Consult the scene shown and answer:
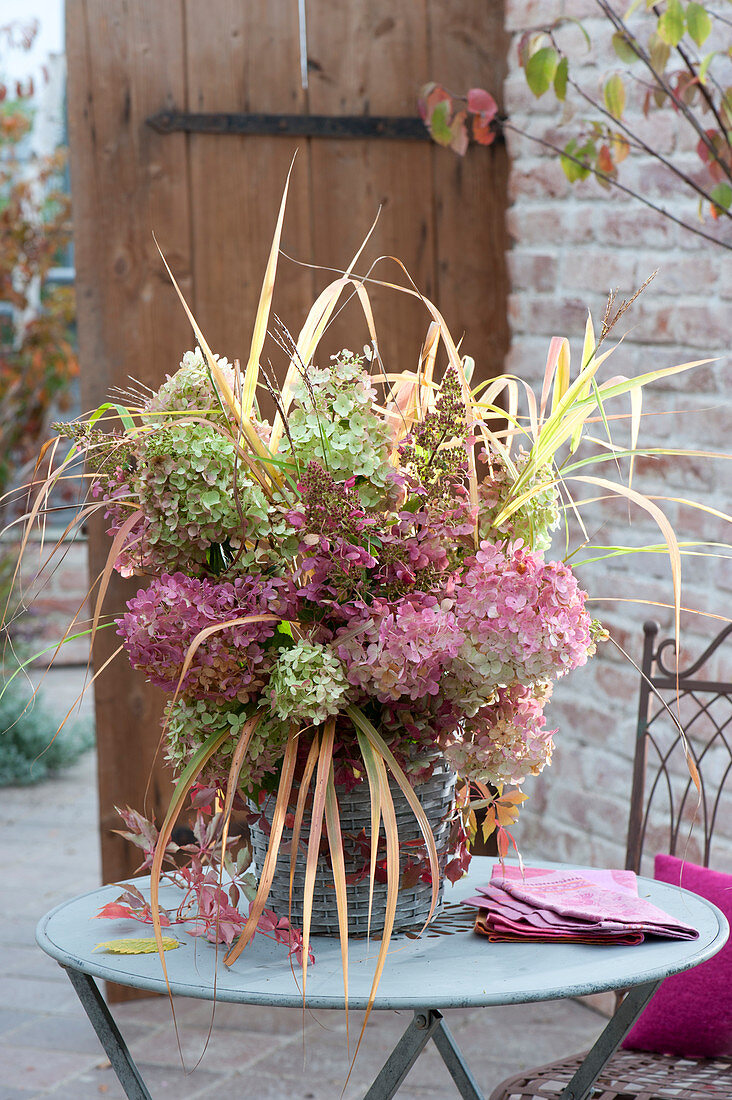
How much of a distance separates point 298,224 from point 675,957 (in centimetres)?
Answer: 192

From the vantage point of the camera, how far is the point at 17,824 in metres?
4.26

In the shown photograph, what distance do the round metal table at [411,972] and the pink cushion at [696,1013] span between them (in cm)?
26

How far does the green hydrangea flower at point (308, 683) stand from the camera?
4.00 ft

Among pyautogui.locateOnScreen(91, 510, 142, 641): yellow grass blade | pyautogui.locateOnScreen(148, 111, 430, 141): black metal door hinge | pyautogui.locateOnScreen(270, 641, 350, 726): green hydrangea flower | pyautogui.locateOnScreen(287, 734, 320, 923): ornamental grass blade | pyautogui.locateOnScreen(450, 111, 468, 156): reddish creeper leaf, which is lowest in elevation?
pyautogui.locateOnScreen(287, 734, 320, 923): ornamental grass blade

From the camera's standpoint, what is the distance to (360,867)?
132 cm

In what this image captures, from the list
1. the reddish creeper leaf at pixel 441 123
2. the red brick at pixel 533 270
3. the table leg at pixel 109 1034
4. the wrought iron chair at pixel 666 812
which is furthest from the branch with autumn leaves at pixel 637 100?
the table leg at pixel 109 1034

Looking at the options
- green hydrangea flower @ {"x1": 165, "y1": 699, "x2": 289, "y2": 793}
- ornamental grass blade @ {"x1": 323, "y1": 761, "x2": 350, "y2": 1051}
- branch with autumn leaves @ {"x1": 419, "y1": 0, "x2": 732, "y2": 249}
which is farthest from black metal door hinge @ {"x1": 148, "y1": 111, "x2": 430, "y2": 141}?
ornamental grass blade @ {"x1": 323, "y1": 761, "x2": 350, "y2": 1051}

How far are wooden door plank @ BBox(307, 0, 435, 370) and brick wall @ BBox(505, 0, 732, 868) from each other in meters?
0.22

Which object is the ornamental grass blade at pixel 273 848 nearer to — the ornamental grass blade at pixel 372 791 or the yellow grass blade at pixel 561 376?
the ornamental grass blade at pixel 372 791

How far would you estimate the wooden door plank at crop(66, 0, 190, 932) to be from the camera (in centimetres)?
260

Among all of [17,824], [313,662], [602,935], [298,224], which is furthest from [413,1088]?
[17,824]

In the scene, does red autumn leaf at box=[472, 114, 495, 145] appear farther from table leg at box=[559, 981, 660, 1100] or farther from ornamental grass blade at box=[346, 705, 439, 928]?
table leg at box=[559, 981, 660, 1100]

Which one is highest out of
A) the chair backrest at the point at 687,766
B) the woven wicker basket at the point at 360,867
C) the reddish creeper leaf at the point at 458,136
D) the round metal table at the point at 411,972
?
the reddish creeper leaf at the point at 458,136

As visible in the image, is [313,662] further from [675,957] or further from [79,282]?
[79,282]
